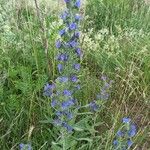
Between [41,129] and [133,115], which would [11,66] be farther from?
[133,115]

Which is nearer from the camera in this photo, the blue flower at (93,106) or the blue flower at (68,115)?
the blue flower at (68,115)

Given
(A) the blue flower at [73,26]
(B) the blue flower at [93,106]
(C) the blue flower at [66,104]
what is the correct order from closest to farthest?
1. (C) the blue flower at [66,104]
2. (A) the blue flower at [73,26]
3. (B) the blue flower at [93,106]

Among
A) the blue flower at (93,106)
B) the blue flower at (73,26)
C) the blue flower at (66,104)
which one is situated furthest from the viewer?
the blue flower at (93,106)

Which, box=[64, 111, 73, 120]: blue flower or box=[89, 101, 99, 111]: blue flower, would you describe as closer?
box=[64, 111, 73, 120]: blue flower

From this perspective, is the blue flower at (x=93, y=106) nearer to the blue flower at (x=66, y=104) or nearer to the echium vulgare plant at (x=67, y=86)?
the echium vulgare plant at (x=67, y=86)

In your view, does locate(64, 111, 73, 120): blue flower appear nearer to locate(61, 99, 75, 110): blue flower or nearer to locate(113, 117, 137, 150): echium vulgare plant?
locate(61, 99, 75, 110): blue flower

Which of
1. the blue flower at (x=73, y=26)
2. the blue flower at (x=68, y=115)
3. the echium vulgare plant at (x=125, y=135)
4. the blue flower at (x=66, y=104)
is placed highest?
the blue flower at (x=73, y=26)

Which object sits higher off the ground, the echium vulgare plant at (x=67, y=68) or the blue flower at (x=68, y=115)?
the echium vulgare plant at (x=67, y=68)

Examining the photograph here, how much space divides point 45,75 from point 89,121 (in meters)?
0.42

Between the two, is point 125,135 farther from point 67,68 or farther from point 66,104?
point 67,68

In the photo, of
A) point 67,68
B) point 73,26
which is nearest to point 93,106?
point 67,68

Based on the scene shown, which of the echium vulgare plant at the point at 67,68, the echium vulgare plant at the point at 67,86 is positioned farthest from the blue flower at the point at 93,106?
the echium vulgare plant at the point at 67,68

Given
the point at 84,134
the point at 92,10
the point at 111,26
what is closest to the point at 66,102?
the point at 84,134

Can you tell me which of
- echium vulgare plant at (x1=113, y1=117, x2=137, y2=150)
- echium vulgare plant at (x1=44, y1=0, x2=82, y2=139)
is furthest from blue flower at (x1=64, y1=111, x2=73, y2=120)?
echium vulgare plant at (x1=113, y1=117, x2=137, y2=150)
